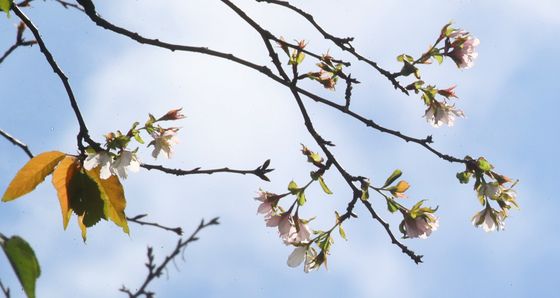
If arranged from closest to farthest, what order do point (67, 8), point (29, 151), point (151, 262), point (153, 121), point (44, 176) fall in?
point (151, 262), point (44, 176), point (29, 151), point (153, 121), point (67, 8)

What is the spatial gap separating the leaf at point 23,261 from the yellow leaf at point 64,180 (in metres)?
1.00

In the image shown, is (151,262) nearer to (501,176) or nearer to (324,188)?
(324,188)

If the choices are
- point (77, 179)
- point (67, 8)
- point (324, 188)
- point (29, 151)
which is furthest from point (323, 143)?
point (67, 8)

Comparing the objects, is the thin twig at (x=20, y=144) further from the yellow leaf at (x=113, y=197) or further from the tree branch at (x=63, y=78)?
the yellow leaf at (x=113, y=197)

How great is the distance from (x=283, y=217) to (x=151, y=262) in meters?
1.06

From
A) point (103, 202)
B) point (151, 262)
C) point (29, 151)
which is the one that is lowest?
point (151, 262)

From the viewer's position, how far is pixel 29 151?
7.17 feet

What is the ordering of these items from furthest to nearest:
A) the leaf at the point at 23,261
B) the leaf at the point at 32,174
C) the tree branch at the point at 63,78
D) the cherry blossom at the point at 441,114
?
the cherry blossom at the point at 441,114 → the tree branch at the point at 63,78 → the leaf at the point at 32,174 → the leaf at the point at 23,261

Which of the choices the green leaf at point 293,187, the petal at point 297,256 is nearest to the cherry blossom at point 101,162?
the green leaf at point 293,187

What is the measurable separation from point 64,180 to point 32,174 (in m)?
0.09

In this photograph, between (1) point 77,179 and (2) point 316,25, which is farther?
(2) point 316,25

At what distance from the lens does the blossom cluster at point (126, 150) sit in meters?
1.97

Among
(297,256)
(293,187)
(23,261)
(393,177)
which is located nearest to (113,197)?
(293,187)

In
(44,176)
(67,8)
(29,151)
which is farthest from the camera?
(67,8)
